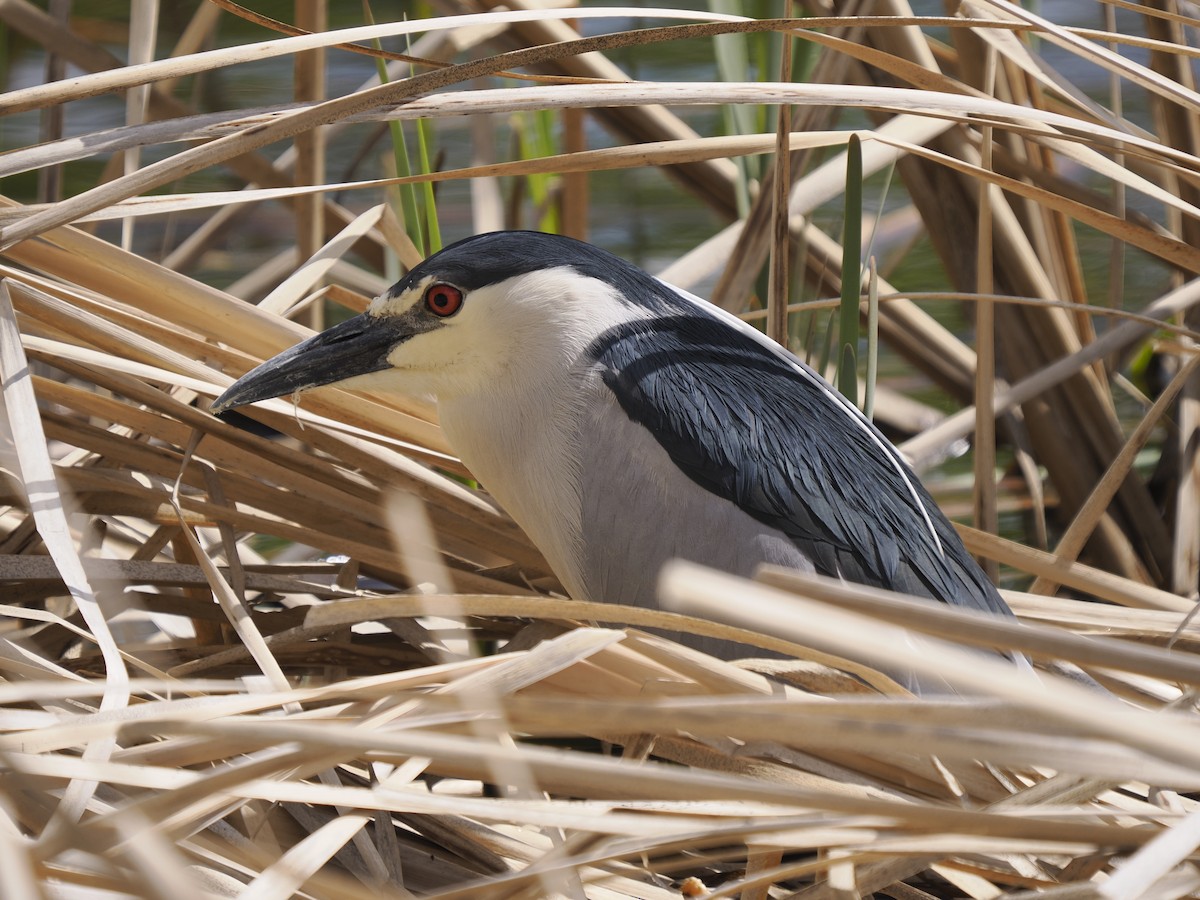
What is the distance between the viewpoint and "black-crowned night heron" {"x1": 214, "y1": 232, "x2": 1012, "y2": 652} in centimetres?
159

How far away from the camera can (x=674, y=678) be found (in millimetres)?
1212

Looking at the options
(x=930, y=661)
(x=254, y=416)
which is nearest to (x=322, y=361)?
(x=254, y=416)

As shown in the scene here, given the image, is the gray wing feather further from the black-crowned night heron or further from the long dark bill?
the long dark bill

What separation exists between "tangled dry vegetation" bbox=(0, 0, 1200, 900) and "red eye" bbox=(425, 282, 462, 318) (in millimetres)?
163

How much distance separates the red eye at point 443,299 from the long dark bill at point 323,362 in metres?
0.06

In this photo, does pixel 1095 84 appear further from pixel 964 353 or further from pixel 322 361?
pixel 322 361

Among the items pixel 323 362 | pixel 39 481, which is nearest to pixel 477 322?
pixel 323 362

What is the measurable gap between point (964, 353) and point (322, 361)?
1.67m

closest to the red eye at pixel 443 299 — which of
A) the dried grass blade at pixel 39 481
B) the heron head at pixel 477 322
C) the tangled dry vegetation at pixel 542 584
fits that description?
the heron head at pixel 477 322

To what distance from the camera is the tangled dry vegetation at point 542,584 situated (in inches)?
31.7

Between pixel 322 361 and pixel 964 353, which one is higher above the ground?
pixel 322 361

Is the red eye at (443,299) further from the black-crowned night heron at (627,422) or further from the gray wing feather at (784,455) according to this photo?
the gray wing feather at (784,455)

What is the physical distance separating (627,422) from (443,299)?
1.05ft

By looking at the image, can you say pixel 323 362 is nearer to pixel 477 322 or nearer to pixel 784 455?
pixel 477 322
